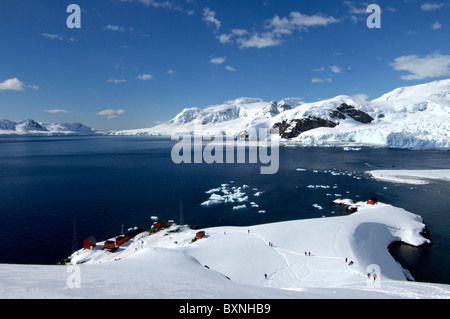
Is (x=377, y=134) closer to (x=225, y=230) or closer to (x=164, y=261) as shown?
(x=225, y=230)

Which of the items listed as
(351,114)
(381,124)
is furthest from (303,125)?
(381,124)

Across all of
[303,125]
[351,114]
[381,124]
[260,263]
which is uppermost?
[351,114]

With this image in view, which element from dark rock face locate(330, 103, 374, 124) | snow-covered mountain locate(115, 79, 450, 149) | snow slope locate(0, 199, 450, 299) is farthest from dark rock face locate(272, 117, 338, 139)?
snow slope locate(0, 199, 450, 299)

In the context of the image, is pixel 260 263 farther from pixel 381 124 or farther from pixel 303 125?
pixel 303 125

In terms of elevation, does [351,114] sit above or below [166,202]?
above

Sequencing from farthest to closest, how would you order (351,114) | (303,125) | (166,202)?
(303,125) → (351,114) → (166,202)

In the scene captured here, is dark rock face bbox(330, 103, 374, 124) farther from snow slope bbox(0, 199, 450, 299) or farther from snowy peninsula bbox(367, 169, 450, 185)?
snow slope bbox(0, 199, 450, 299)

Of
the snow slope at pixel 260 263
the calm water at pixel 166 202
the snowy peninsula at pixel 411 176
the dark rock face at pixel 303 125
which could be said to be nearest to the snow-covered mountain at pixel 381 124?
the dark rock face at pixel 303 125
